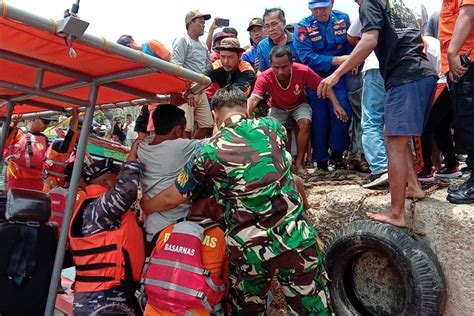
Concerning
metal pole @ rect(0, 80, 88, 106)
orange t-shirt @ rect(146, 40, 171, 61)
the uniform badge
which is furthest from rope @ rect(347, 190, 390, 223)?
metal pole @ rect(0, 80, 88, 106)

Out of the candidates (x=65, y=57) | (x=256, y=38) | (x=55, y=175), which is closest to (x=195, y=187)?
(x=65, y=57)

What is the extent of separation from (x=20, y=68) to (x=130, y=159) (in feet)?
3.01

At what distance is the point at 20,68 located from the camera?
2785 millimetres

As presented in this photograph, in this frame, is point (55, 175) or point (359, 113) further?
point (359, 113)

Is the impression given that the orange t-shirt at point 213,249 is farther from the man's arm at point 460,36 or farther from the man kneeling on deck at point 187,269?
the man's arm at point 460,36

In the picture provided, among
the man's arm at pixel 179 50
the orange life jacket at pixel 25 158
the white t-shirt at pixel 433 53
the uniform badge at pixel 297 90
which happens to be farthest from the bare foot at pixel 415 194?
the orange life jacket at pixel 25 158

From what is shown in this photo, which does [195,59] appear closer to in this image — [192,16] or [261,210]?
[192,16]

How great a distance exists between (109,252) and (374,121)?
248 centimetres

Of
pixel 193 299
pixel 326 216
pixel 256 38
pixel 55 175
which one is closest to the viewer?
pixel 193 299

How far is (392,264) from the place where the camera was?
3027 millimetres

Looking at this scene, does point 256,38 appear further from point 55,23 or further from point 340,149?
point 55,23

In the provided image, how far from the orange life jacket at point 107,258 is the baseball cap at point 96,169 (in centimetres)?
44

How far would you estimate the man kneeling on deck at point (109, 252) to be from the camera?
2541 millimetres

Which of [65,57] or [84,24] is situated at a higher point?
[84,24]
